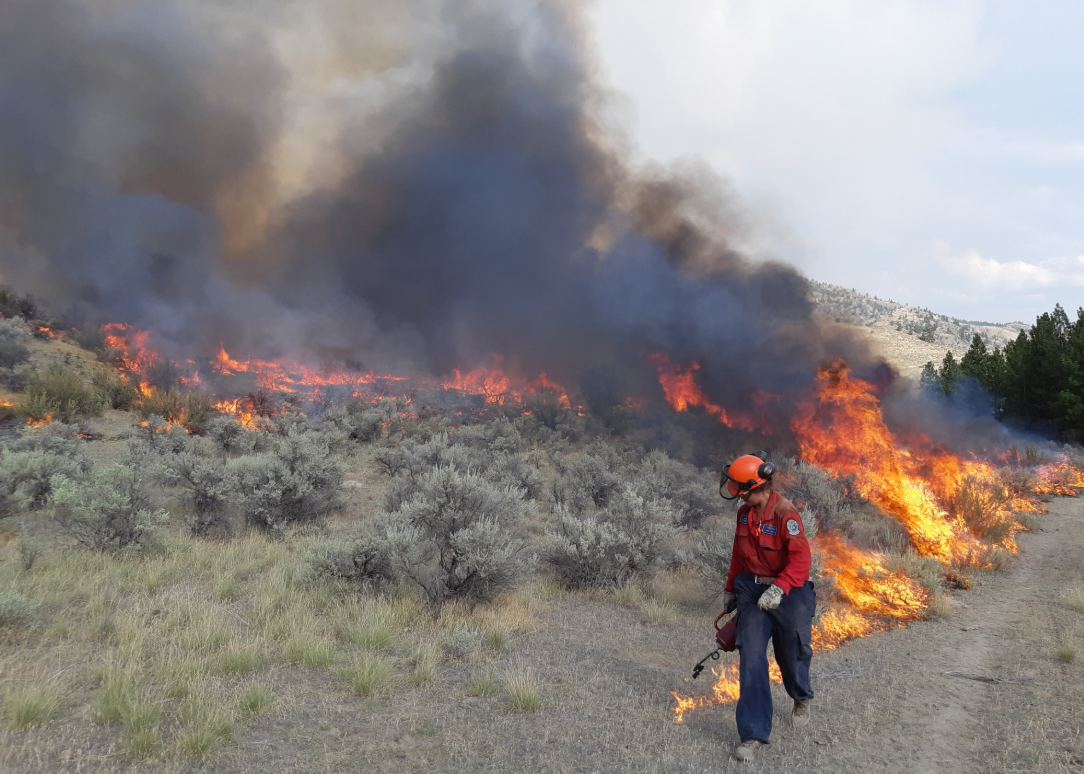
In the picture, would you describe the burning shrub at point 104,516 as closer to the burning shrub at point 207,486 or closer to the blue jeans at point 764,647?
the burning shrub at point 207,486

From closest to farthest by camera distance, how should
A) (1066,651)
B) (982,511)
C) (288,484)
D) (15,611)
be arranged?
(15,611)
(1066,651)
(288,484)
(982,511)

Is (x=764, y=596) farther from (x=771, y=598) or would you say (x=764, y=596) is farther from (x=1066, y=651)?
(x=1066, y=651)

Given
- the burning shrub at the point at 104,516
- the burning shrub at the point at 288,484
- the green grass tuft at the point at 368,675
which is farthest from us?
the burning shrub at the point at 288,484

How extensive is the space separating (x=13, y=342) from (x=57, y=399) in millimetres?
7016

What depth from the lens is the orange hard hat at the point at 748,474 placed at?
161 inches

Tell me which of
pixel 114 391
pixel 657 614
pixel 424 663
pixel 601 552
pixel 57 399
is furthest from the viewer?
pixel 114 391

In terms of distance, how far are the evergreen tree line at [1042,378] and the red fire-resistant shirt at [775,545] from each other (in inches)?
1261

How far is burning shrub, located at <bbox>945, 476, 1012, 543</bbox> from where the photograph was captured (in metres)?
11.2

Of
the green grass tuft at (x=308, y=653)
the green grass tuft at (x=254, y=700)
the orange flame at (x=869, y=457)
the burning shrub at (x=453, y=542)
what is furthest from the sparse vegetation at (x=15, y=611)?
the orange flame at (x=869, y=457)

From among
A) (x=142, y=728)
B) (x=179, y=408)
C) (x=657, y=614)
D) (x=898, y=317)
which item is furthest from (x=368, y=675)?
(x=898, y=317)

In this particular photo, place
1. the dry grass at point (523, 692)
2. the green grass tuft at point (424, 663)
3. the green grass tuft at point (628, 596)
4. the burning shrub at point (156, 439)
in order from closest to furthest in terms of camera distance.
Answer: the dry grass at point (523, 692) → the green grass tuft at point (424, 663) → the green grass tuft at point (628, 596) → the burning shrub at point (156, 439)

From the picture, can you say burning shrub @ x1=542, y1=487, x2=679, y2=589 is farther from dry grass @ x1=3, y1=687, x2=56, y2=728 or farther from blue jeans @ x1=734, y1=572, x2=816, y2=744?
dry grass @ x1=3, y1=687, x2=56, y2=728

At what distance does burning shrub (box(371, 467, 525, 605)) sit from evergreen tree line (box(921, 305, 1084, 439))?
31999 millimetres

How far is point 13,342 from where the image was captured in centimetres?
2197
